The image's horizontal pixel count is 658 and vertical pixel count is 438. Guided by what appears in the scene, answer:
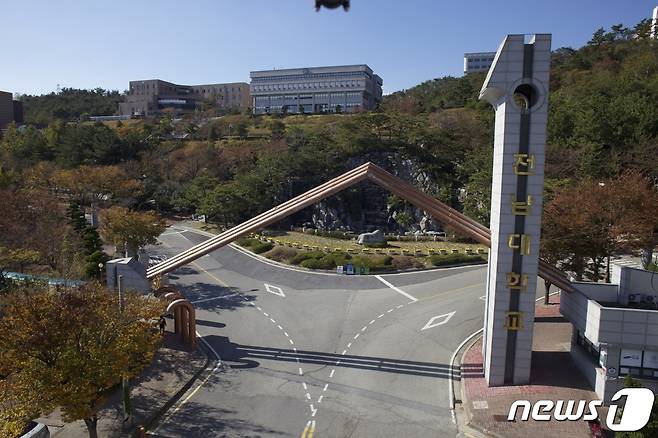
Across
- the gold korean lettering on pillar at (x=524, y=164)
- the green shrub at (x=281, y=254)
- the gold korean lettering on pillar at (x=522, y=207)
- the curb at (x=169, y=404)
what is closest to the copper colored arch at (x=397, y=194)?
the gold korean lettering on pillar at (x=522, y=207)

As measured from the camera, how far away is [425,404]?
1767 centimetres

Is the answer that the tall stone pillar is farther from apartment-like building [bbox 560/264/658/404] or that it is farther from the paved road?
the paved road

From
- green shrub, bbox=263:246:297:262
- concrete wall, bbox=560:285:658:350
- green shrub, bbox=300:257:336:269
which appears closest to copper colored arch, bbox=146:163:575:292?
concrete wall, bbox=560:285:658:350

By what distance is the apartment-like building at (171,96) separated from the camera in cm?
12962

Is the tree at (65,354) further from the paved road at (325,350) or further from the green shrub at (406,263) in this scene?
the green shrub at (406,263)

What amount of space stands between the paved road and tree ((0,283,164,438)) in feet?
11.4

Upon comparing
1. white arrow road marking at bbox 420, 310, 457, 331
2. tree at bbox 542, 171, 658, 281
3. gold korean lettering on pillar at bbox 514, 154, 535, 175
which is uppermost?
gold korean lettering on pillar at bbox 514, 154, 535, 175

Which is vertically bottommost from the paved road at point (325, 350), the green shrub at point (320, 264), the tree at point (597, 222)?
the paved road at point (325, 350)

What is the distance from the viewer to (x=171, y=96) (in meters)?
136

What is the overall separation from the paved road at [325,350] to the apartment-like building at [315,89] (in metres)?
82.6

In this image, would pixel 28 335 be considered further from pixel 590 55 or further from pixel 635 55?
pixel 590 55

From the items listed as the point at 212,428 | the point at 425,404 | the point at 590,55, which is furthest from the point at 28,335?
the point at 590,55

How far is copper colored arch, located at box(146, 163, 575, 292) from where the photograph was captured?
20097 mm

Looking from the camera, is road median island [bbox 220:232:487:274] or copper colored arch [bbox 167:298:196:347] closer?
copper colored arch [bbox 167:298:196:347]
